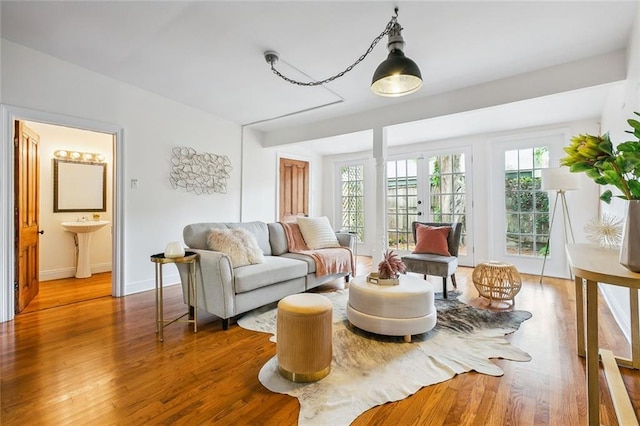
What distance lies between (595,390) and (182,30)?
3.43 meters

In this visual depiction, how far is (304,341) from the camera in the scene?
1688mm

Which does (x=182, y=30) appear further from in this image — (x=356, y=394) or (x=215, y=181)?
(x=356, y=394)

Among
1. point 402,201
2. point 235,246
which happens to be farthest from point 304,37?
point 402,201

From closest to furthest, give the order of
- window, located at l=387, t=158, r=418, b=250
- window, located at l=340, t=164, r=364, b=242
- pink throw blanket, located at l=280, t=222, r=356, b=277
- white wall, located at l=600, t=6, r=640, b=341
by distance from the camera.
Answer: white wall, located at l=600, t=6, r=640, b=341 → pink throw blanket, located at l=280, t=222, r=356, b=277 → window, located at l=387, t=158, r=418, b=250 → window, located at l=340, t=164, r=364, b=242

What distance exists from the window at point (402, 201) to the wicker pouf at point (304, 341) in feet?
13.9

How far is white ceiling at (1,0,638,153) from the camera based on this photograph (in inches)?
85.0

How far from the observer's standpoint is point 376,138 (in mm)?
4133

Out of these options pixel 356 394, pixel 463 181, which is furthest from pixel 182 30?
pixel 463 181

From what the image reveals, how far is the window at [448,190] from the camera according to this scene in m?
5.07

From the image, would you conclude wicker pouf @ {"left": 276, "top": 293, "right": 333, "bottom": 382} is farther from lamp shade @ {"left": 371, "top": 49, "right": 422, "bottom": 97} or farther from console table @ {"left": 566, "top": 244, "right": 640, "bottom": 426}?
lamp shade @ {"left": 371, "top": 49, "right": 422, "bottom": 97}

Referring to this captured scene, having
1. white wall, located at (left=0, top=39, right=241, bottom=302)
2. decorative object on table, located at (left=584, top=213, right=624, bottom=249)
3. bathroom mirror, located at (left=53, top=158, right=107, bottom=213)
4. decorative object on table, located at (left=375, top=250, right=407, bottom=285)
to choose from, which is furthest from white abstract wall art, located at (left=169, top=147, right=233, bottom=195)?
decorative object on table, located at (left=584, top=213, right=624, bottom=249)

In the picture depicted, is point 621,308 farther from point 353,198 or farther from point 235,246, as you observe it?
point 353,198

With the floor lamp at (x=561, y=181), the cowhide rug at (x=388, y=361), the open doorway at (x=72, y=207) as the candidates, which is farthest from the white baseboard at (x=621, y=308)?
the open doorway at (x=72, y=207)

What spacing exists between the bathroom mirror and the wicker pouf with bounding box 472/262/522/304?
18.2 feet
